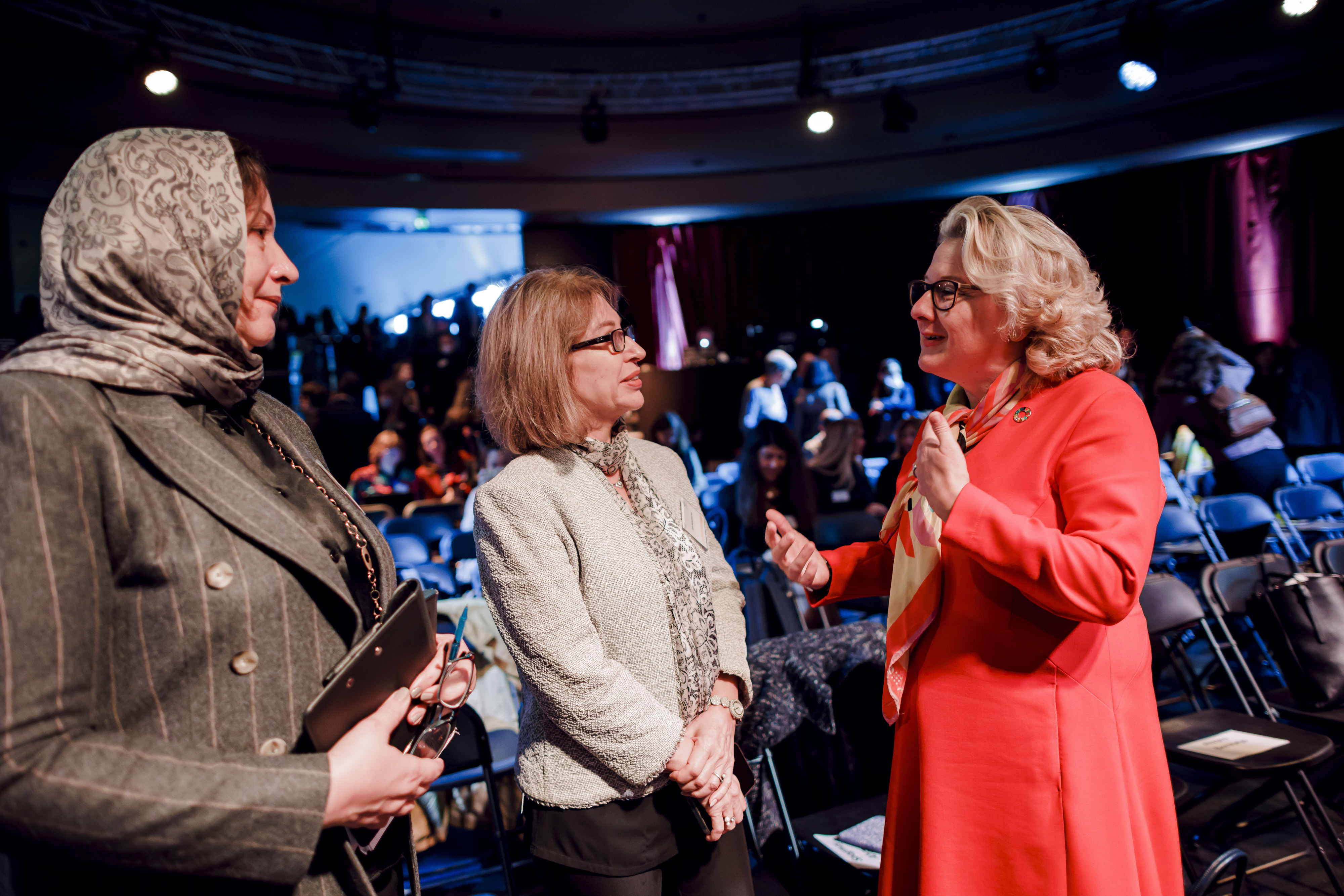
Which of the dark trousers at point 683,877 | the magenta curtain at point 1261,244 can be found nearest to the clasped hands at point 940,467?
the dark trousers at point 683,877

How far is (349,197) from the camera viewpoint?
9039mm

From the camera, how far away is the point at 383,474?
8.38m

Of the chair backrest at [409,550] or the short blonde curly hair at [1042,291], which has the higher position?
the short blonde curly hair at [1042,291]

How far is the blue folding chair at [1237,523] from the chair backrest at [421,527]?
510 cm

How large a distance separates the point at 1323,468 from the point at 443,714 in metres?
8.24

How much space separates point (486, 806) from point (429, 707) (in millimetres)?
2530

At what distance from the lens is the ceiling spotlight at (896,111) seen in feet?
26.3

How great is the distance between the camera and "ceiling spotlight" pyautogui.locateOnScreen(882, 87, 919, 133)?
8.02 metres

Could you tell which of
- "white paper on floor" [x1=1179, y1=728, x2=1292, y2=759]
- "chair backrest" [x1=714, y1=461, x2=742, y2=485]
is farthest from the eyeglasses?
"chair backrest" [x1=714, y1=461, x2=742, y2=485]

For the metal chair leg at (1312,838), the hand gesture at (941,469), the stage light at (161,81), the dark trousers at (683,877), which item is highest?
the stage light at (161,81)

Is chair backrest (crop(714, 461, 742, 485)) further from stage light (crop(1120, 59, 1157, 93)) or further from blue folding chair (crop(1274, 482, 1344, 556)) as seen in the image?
stage light (crop(1120, 59, 1157, 93))

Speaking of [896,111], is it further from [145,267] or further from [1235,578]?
[145,267]

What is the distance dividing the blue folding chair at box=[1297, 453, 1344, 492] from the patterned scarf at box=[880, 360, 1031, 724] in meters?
7.16

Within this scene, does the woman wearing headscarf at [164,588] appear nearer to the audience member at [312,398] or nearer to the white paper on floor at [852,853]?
the white paper on floor at [852,853]
